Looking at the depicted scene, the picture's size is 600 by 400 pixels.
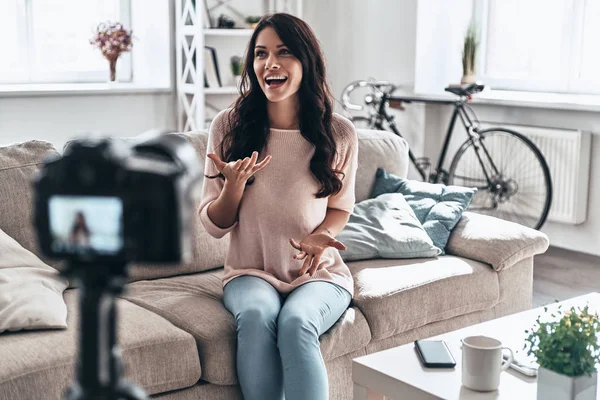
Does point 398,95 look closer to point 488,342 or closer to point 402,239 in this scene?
point 402,239

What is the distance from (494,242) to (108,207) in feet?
7.44

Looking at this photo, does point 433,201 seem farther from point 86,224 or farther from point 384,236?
point 86,224

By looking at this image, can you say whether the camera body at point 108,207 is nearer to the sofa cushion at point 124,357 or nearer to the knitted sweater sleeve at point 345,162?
the sofa cushion at point 124,357

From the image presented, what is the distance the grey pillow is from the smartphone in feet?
2.36

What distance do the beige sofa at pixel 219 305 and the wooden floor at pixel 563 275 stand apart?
0.98 meters

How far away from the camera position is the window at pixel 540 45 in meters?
4.41

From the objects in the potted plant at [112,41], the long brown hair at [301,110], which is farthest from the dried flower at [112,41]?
the long brown hair at [301,110]

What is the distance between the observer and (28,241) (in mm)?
2186

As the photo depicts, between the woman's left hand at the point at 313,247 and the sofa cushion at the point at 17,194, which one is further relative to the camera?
the sofa cushion at the point at 17,194

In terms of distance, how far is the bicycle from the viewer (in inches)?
177

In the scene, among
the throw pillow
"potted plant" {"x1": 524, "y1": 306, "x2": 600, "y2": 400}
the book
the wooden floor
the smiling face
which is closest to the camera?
"potted plant" {"x1": 524, "y1": 306, "x2": 600, "y2": 400}

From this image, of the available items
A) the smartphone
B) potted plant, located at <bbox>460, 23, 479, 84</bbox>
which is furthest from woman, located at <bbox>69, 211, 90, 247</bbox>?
potted plant, located at <bbox>460, 23, 479, 84</bbox>

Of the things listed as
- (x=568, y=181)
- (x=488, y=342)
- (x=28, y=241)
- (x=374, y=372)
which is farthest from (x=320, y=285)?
(x=568, y=181)

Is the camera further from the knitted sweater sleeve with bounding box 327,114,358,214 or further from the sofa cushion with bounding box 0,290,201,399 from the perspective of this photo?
the knitted sweater sleeve with bounding box 327,114,358,214
